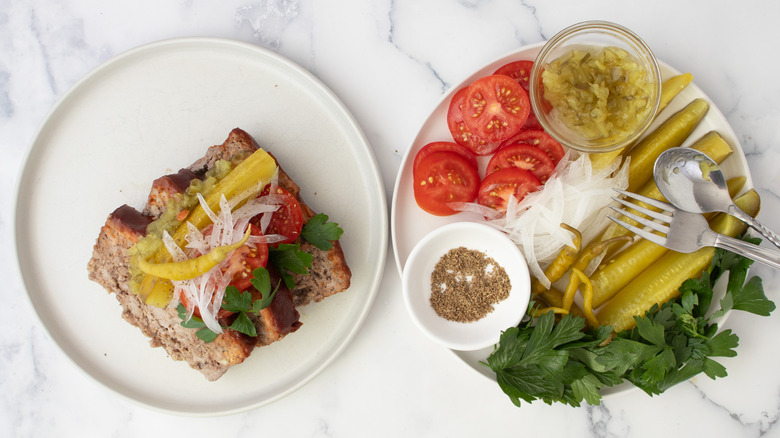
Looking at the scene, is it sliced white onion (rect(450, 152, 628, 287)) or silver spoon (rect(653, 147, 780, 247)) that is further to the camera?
sliced white onion (rect(450, 152, 628, 287))

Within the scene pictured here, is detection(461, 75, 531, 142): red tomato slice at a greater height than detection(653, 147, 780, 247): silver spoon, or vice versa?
detection(461, 75, 531, 142): red tomato slice

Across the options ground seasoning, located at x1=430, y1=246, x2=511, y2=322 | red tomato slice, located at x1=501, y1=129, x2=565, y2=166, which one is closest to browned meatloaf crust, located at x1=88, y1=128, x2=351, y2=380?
ground seasoning, located at x1=430, y1=246, x2=511, y2=322

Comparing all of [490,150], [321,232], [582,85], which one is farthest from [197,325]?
[582,85]

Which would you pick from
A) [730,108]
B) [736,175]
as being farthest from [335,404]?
[730,108]

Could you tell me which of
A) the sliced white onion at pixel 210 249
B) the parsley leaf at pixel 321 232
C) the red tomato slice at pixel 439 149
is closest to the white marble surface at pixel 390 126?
the red tomato slice at pixel 439 149

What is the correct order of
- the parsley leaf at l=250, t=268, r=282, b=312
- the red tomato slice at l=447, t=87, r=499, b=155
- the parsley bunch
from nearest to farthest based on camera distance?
the parsley leaf at l=250, t=268, r=282, b=312
the parsley bunch
the red tomato slice at l=447, t=87, r=499, b=155

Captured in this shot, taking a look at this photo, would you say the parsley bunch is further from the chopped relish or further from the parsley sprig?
the parsley sprig

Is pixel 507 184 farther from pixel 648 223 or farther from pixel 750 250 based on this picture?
pixel 750 250
